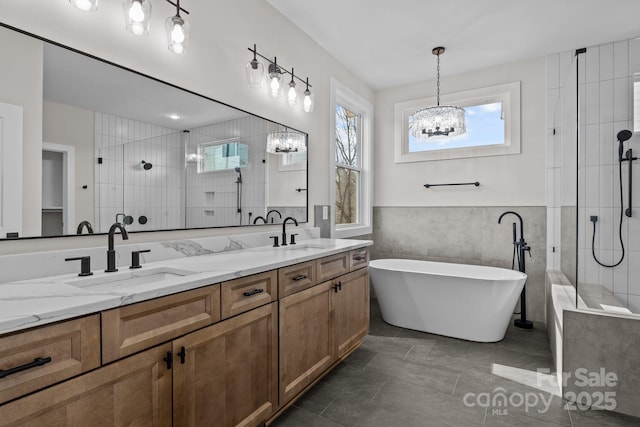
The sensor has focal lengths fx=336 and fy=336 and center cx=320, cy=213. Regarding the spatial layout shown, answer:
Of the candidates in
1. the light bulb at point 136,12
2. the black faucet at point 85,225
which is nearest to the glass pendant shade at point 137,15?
the light bulb at point 136,12

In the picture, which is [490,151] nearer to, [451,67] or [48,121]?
[451,67]

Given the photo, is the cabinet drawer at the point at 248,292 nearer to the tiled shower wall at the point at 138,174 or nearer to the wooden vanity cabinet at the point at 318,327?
the wooden vanity cabinet at the point at 318,327

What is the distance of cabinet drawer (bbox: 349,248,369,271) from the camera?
2.45 m

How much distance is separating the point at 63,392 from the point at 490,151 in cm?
388

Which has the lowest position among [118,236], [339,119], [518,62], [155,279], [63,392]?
[63,392]

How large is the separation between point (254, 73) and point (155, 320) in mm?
1745

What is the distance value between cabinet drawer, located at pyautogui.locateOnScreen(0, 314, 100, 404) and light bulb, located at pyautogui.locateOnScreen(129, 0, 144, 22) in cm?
134

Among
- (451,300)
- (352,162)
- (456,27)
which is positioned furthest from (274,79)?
(451,300)

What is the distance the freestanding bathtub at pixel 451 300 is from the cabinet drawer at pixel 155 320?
2191mm

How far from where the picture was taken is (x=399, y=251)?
160 inches

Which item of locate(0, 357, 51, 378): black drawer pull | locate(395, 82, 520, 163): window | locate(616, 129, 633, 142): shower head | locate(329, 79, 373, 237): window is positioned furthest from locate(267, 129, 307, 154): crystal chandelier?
locate(616, 129, 633, 142): shower head

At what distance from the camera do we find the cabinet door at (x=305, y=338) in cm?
174

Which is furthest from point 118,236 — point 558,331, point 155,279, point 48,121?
point 558,331

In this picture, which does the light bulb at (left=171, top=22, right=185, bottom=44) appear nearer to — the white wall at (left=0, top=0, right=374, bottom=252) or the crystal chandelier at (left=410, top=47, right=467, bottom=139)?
the white wall at (left=0, top=0, right=374, bottom=252)
